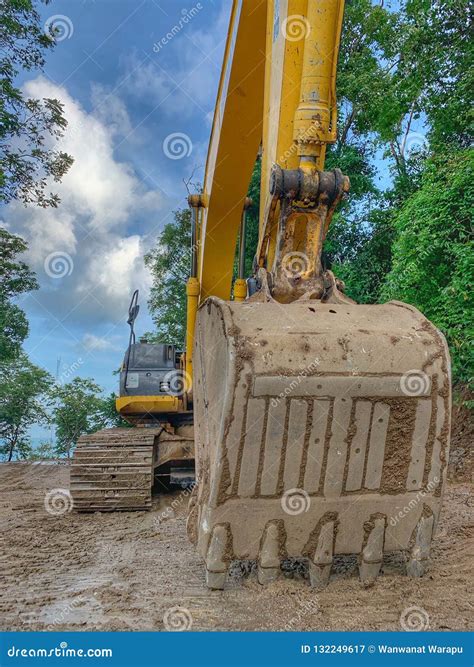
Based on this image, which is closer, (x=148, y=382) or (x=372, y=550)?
(x=372, y=550)

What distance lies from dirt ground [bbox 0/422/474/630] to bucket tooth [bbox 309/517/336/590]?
0.26 ft

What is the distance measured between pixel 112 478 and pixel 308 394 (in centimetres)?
316

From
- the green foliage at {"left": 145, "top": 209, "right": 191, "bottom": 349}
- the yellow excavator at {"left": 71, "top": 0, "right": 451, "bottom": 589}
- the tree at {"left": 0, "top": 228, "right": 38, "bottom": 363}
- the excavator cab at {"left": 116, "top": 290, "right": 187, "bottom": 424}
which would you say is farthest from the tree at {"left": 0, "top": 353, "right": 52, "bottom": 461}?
the yellow excavator at {"left": 71, "top": 0, "right": 451, "bottom": 589}

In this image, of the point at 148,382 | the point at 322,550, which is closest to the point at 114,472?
the point at 148,382

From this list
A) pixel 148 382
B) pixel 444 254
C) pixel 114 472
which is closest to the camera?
pixel 114 472

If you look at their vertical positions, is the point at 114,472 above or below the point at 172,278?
below

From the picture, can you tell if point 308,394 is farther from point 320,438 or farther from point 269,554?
point 269,554

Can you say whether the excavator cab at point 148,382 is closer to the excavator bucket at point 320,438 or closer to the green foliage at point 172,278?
the excavator bucket at point 320,438

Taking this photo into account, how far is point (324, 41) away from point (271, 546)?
246 centimetres

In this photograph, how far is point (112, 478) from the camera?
4.87 m

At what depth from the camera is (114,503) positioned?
15.6 feet

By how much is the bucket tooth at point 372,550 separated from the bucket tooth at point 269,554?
1.34 feet

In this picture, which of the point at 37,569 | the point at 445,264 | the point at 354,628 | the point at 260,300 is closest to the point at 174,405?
the point at 37,569

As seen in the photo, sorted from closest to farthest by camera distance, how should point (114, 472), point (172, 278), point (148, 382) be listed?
point (114, 472)
point (148, 382)
point (172, 278)
